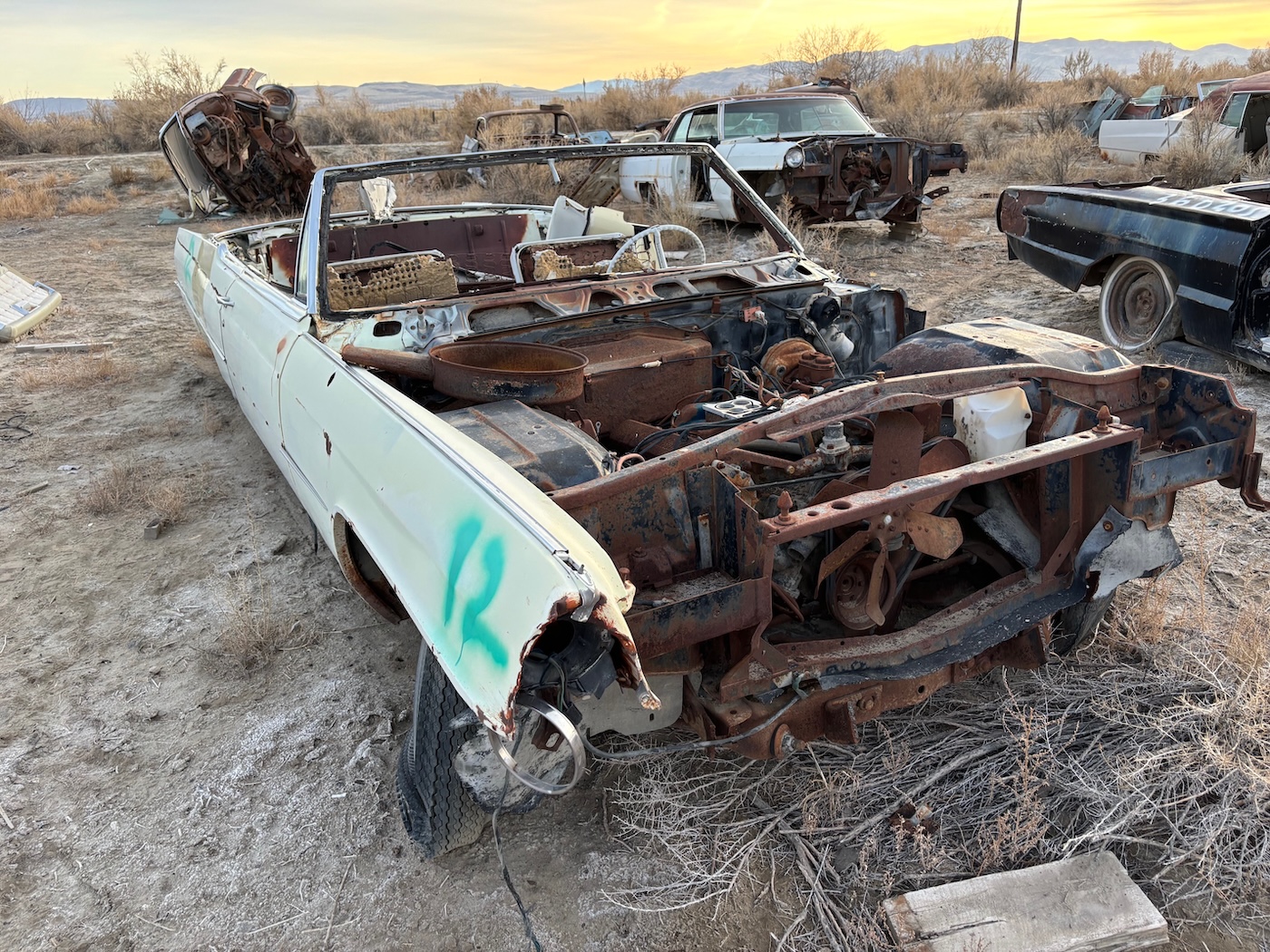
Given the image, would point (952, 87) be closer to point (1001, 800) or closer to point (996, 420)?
point (996, 420)

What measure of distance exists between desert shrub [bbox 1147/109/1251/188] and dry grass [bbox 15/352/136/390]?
10.4 meters

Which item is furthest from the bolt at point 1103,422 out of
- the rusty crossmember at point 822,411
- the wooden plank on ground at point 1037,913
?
the wooden plank on ground at point 1037,913

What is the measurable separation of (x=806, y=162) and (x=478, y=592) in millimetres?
7976

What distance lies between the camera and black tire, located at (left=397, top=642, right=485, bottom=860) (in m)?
2.15

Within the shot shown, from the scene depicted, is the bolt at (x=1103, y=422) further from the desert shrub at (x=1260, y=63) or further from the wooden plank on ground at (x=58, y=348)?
the desert shrub at (x=1260, y=63)

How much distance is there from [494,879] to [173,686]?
1.54 meters

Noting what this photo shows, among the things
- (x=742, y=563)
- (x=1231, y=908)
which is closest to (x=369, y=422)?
(x=742, y=563)

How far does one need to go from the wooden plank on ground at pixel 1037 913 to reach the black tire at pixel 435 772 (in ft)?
3.52

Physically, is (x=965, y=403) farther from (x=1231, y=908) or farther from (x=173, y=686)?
(x=173, y=686)

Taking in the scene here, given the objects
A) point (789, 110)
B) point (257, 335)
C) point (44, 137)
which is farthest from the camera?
point (44, 137)

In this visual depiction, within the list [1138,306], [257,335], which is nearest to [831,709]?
[257,335]

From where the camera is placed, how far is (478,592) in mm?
1761

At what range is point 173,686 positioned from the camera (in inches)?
121

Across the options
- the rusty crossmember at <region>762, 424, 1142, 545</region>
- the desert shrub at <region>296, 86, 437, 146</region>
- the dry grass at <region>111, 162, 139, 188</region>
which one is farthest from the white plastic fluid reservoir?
the desert shrub at <region>296, 86, 437, 146</region>
